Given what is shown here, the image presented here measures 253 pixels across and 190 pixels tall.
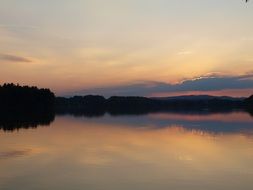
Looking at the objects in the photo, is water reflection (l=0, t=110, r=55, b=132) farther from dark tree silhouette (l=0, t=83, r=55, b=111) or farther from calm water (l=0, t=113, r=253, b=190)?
dark tree silhouette (l=0, t=83, r=55, b=111)

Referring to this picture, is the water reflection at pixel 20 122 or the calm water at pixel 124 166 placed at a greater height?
the water reflection at pixel 20 122

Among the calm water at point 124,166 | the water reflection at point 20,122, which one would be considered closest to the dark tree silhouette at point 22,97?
the water reflection at point 20,122

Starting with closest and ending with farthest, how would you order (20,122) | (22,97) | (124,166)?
(124,166) < (20,122) < (22,97)

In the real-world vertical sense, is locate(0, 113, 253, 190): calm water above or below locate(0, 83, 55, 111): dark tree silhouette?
below

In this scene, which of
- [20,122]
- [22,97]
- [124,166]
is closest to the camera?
[124,166]

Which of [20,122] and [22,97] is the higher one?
[22,97]

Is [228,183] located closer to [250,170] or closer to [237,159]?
[250,170]

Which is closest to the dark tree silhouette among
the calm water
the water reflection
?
the water reflection

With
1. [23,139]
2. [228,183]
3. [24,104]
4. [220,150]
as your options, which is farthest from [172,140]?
[24,104]

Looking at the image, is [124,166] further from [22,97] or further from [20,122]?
[22,97]

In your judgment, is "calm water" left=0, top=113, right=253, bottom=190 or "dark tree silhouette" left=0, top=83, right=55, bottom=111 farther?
"dark tree silhouette" left=0, top=83, right=55, bottom=111

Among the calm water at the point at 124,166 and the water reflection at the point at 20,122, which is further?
the water reflection at the point at 20,122

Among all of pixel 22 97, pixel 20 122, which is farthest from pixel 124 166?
pixel 22 97

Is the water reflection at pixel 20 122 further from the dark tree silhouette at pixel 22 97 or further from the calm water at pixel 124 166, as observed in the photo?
the dark tree silhouette at pixel 22 97
